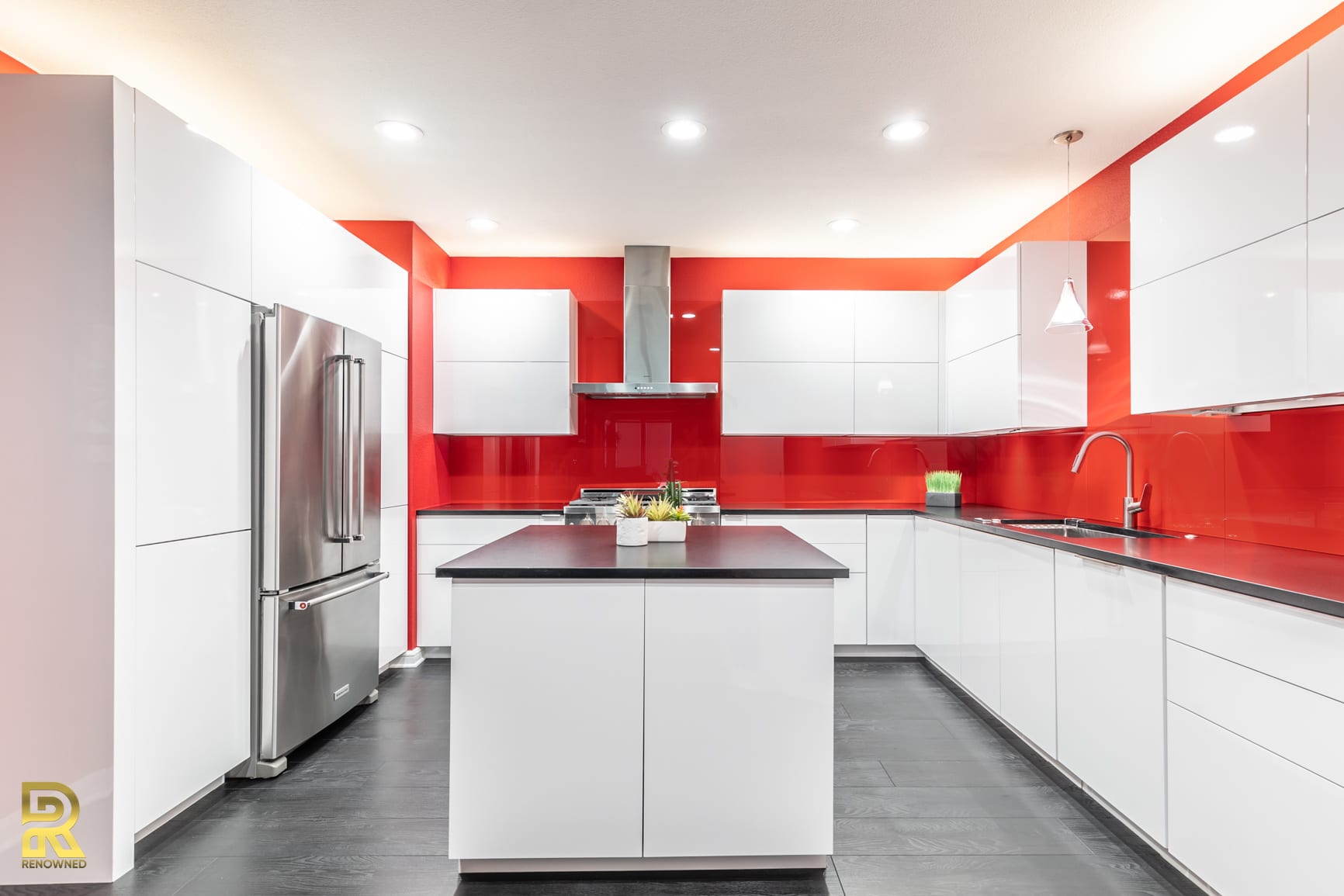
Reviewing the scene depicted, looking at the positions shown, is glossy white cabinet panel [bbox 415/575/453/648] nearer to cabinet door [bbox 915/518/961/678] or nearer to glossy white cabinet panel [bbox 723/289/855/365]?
glossy white cabinet panel [bbox 723/289/855/365]

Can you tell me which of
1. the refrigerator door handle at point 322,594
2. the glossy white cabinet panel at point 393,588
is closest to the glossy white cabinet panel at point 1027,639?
the refrigerator door handle at point 322,594

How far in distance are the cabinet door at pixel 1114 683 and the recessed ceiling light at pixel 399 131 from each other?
10.2ft

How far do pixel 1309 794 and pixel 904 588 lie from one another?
9.19 ft

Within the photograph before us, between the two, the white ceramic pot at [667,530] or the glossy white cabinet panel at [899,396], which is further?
the glossy white cabinet panel at [899,396]

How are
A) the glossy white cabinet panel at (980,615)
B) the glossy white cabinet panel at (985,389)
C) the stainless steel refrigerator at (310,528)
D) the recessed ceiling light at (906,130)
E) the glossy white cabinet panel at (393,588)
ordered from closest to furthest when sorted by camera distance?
the stainless steel refrigerator at (310,528)
the recessed ceiling light at (906,130)
the glossy white cabinet panel at (980,615)
the glossy white cabinet panel at (985,389)
the glossy white cabinet panel at (393,588)

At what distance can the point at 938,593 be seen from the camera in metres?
3.93

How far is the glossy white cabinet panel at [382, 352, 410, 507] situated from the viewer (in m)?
3.80

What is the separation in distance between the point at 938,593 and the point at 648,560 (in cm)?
250

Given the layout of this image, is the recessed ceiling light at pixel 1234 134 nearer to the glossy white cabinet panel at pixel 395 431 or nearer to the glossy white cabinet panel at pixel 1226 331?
the glossy white cabinet panel at pixel 1226 331

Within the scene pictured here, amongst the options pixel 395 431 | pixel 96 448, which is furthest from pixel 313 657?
pixel 395 431

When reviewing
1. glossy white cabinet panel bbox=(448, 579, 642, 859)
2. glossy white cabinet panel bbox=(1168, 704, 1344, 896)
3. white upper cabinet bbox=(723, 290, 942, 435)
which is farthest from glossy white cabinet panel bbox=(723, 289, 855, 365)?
glossy white cabinet panel bbox=(1168, 704, 1344, 896)

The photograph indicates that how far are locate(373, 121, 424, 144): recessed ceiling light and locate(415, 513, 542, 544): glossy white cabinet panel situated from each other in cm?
214

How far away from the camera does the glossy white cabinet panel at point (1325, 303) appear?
1738 mm

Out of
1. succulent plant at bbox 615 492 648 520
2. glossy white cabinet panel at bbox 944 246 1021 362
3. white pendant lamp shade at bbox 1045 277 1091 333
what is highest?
glossy white cabinet panel at bbox 944 246 1021 362
